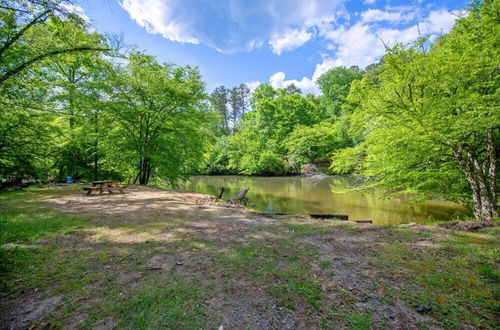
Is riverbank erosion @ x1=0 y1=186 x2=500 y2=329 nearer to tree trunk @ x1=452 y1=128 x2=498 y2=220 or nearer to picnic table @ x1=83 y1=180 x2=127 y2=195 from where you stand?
tree trunk @ x1=452 y1=128 x2=498 y2=220

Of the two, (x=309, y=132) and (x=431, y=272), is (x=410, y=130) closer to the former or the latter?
(x=431, y=272)

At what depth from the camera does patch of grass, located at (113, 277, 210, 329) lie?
183 cm

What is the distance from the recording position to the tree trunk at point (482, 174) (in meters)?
5.59

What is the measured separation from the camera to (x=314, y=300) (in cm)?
211

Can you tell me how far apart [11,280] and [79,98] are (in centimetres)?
1035

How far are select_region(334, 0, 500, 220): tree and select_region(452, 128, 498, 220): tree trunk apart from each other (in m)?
0.02

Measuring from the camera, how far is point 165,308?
201cm

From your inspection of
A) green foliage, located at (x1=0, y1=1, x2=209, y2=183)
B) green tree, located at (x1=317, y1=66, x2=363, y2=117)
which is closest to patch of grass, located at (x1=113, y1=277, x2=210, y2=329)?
green foliage, located at (x1=0, y1=1, x2=209, y2=183)

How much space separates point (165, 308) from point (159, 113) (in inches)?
432

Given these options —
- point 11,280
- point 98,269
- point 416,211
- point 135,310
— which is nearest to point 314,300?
point 135,310

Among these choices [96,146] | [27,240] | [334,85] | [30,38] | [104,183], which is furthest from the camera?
[334,85]

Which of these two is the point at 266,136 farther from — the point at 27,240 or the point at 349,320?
the point at 349,320

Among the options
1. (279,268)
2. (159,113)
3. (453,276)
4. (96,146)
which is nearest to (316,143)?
(159,113)

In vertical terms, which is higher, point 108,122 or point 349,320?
point 108,122
